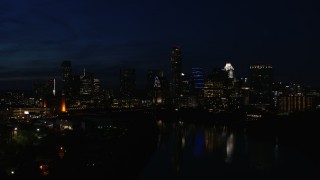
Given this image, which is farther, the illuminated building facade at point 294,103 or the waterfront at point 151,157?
the illuminated building facade at point 294,103

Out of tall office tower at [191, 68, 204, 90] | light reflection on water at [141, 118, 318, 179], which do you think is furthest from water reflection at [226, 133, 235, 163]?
A: tall office tower at [191, 68, 204, 90]

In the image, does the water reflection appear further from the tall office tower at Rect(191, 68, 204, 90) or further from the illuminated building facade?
the tall office tower at Rect(191, 68, 204, 90)

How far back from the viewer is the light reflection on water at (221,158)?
43.4 ft

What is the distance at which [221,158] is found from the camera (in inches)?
627

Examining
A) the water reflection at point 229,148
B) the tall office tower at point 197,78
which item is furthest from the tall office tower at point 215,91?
the water reflection at point 229,148

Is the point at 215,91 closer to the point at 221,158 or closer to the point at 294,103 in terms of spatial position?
the point at 294,103

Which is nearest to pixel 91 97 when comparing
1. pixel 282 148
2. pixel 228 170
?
pixel 282 148

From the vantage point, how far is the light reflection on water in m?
13.2

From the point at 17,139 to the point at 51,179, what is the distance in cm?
521

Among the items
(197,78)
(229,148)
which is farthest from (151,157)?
(197,78)

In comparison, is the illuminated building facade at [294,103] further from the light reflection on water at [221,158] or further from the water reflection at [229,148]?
the water reflection at [229,148]

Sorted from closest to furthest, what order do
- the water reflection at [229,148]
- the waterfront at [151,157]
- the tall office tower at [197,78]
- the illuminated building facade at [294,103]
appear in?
the waterfront at [151,157]
the water reflection at [229,148]
the illuminated building facade at [294,103]
the tall office tower at [197,78]

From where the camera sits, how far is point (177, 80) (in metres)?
69.8

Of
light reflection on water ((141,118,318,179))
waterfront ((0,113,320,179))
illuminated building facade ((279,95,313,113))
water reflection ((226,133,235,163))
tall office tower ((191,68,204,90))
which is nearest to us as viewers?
waterfront ((0,113,320,179))
